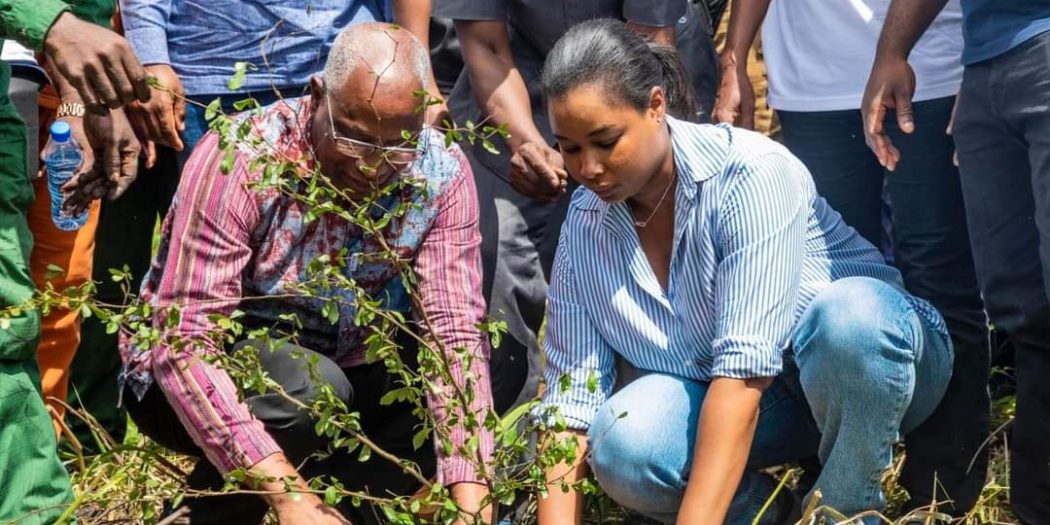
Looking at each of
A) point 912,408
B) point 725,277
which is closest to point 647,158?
point 725,277

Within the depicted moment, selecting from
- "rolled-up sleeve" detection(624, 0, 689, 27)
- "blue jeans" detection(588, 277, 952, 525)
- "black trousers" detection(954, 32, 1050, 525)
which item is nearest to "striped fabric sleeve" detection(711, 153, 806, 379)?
"blue jeans" detection(588, 277, 952, 525)

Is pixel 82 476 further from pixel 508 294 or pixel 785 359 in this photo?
pixel 785 359

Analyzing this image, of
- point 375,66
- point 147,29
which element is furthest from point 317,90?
point 147,29

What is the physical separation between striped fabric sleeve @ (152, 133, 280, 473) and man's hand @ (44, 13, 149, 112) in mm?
563

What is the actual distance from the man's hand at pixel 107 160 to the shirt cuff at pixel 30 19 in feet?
1.88

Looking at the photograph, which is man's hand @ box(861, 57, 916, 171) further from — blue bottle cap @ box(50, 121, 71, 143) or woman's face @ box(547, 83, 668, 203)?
blue bottle cap @ box(50, 121, 71, 143)

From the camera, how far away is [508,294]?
4.36 meters

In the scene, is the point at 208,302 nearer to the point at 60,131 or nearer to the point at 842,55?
the point at 60,131

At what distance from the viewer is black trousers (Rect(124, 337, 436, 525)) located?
3.60 m

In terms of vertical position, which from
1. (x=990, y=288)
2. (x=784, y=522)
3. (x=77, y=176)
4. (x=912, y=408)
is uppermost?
(x=77, y=176)

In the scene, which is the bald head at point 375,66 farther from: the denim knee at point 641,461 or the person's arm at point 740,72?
the person's arm at point 740,72

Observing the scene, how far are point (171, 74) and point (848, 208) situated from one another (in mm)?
1717

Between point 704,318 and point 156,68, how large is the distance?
4.90 ft

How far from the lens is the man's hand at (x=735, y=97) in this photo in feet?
14.8
